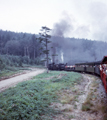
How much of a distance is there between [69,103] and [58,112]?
169 centimetres

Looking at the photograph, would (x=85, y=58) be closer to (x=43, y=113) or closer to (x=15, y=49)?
(x=15, y=49)

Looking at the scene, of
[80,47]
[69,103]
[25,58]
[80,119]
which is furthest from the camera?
[80,47]

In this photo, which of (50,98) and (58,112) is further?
(50,98)

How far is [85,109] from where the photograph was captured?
667cm

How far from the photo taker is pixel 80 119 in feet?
18.5

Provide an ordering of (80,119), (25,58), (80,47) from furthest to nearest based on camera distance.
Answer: (80,47), (25,58), (80,119)

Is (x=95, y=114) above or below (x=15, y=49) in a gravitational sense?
below

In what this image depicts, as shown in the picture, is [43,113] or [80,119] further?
[43,113]

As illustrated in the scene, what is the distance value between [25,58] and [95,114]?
50839 mm

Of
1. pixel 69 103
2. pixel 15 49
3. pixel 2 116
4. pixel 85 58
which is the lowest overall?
pixel 69 103

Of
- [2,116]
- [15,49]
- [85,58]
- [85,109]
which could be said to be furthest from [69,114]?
[15,49]

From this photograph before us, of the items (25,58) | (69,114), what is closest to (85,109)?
(69,114)

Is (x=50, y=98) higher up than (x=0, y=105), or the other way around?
(x=0, y=105)

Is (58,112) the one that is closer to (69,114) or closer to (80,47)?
(69,114)
